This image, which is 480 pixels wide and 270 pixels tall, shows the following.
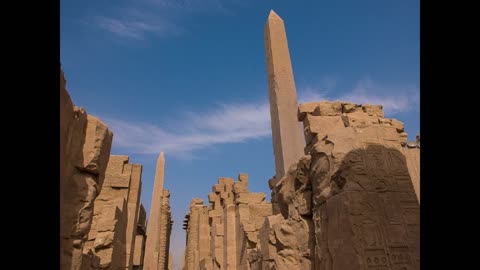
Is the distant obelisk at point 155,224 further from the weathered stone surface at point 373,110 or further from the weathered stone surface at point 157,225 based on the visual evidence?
the weathered stone surface at point 373,110

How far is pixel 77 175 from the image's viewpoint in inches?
157

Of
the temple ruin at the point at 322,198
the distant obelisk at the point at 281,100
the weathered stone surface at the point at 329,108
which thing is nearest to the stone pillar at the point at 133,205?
the temple ruin at the point at 322,198

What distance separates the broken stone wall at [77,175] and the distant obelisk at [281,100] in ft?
19.2

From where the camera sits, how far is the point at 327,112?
18.7 feet

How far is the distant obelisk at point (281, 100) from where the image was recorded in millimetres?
9633

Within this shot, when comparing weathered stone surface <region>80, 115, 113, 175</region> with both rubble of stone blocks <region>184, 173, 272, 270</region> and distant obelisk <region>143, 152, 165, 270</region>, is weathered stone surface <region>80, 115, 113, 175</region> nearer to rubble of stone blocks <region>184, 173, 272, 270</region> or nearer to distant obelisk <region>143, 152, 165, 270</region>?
rubble of stone blocks <region>184, 173, 272, 270</region>

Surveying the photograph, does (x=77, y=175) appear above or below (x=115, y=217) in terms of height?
below

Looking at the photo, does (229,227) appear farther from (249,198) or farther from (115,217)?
(115,217)

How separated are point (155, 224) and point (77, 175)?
16275 millimetres

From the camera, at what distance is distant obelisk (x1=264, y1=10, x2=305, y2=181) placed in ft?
Answer: 31.6

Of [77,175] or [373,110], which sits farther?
[373,110]

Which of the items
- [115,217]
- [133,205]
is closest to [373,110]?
[115,217]

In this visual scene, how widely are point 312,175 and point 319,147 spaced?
43 cm

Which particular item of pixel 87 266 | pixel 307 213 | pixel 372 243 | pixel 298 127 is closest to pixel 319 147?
pixel 307 213
